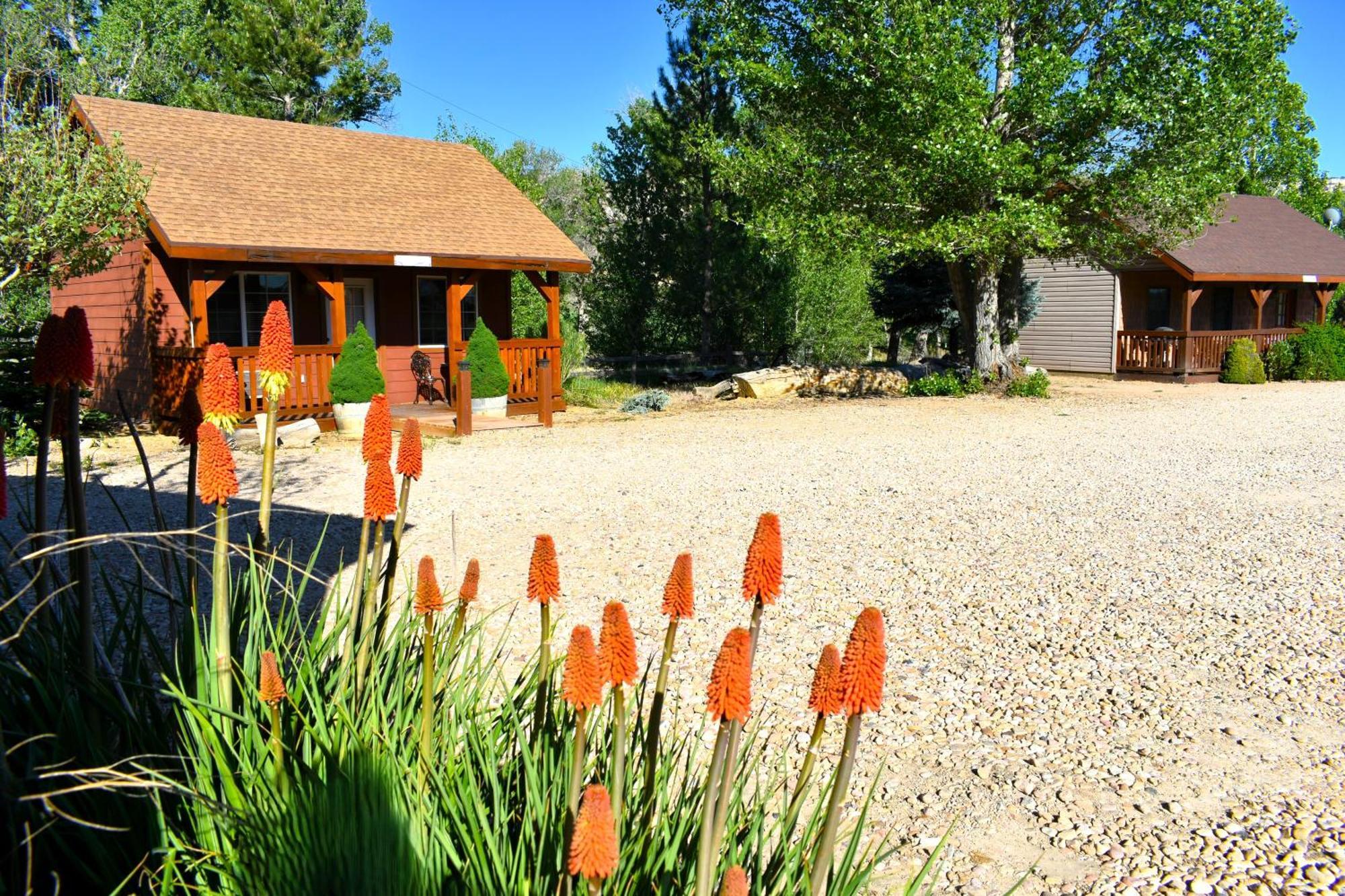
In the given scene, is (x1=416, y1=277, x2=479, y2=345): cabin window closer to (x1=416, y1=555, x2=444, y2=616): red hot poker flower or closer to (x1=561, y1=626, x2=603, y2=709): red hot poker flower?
(x1=416, y1=555, x2=444, y2=616): red hot poker flower

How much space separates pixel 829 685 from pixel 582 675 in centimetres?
36

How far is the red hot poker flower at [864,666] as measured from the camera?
153 centimetres

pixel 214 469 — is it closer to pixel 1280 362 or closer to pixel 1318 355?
pixel 1280 362

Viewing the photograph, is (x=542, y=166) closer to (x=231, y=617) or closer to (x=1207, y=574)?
(x=1207, y=574)

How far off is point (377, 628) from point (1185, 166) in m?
19.5

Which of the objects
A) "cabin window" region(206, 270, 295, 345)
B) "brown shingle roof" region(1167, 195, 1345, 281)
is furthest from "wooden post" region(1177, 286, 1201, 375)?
"cabin window" region(206, 270, 295, 345)

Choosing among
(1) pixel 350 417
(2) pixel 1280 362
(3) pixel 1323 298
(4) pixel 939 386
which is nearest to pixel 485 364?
(1) pixel 350 417

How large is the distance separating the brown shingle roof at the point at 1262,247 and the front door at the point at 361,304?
16.7 metres

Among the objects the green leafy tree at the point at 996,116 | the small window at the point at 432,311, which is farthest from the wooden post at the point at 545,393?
the green leafy tree at the point at 996,116

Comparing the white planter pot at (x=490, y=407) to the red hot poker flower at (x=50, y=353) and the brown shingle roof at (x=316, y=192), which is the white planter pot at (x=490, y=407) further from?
the red hot poker flower at (x=50, y=353)

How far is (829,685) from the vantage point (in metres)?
1.59

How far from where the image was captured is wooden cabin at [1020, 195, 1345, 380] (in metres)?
25.8

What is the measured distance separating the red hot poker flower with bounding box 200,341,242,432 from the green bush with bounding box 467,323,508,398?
14.0 metres

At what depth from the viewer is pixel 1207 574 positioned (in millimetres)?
7188
